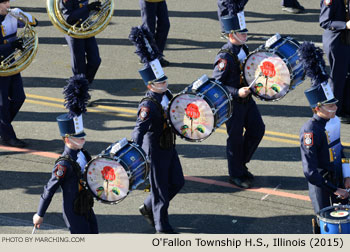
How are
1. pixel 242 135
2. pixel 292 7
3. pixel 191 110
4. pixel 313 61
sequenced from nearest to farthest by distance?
1. pixel 313 61
2. pixel 191 110
3. pixel 242 135
4. pixel 292 7

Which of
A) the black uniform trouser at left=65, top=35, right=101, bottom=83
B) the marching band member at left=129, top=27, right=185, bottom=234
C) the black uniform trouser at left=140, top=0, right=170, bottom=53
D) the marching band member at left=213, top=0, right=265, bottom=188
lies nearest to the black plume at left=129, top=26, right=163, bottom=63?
the marching band member at left=129, top=27, right=185, bottom=234

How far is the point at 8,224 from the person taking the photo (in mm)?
10617

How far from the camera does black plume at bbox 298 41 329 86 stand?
9344 millimetres

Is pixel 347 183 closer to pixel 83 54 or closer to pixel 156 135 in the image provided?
pixel 156 135

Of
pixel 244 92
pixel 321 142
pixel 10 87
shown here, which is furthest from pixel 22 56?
pixel 321 142

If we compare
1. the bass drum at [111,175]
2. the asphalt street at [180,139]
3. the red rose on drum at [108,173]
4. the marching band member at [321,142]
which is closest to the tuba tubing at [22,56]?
the asphalt street at [180,139]

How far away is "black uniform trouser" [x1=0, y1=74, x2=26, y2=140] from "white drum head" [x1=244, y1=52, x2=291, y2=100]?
366cm

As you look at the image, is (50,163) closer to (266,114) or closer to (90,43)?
(90,43)

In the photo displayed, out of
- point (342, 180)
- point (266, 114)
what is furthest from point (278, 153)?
point (342, 180)

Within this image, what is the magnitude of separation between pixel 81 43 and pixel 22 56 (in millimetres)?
1503

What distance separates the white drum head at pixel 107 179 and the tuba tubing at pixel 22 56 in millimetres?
3938

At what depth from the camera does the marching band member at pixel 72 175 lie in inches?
360

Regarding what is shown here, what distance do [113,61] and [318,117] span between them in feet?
23.6

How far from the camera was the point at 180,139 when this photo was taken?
1305cm
